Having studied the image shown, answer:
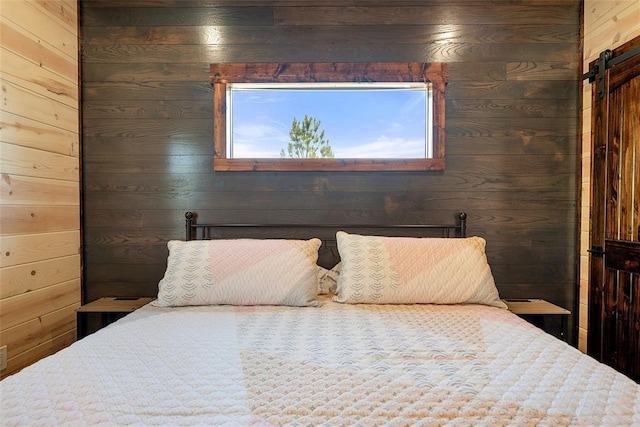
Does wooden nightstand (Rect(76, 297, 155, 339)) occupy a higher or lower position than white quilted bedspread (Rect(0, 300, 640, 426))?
lower

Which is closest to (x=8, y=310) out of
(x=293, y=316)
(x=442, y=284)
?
(x=293, y=316)

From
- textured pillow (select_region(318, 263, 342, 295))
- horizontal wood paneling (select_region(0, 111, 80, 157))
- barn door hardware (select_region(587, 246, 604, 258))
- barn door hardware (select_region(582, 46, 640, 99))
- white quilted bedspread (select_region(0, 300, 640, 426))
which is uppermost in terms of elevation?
barn door hardware (select_region(582, 46, 640, 99))

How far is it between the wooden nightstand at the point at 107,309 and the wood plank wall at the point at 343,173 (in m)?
0.14

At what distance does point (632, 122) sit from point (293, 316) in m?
1.95

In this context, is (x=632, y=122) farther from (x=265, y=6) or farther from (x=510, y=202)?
(x=265, y=6)

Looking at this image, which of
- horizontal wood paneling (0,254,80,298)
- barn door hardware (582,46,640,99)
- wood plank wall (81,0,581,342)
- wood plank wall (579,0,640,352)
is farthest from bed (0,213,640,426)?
barn door hardware (582,46,640,99)

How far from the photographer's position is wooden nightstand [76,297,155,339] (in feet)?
7.39

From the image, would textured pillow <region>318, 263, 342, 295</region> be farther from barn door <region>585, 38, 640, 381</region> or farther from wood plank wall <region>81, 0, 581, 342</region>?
barn door <region>585, 38, 640, 381</region>

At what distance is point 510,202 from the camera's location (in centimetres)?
254

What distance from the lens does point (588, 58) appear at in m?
2.43

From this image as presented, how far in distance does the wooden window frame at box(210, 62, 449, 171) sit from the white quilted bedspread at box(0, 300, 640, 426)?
1114 millimetres

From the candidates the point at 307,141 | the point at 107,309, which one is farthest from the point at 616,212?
the point at 107,309

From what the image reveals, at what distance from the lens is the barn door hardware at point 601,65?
84.5 inches

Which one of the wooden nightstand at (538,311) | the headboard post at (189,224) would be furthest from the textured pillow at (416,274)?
the headboard post at (189,224)
